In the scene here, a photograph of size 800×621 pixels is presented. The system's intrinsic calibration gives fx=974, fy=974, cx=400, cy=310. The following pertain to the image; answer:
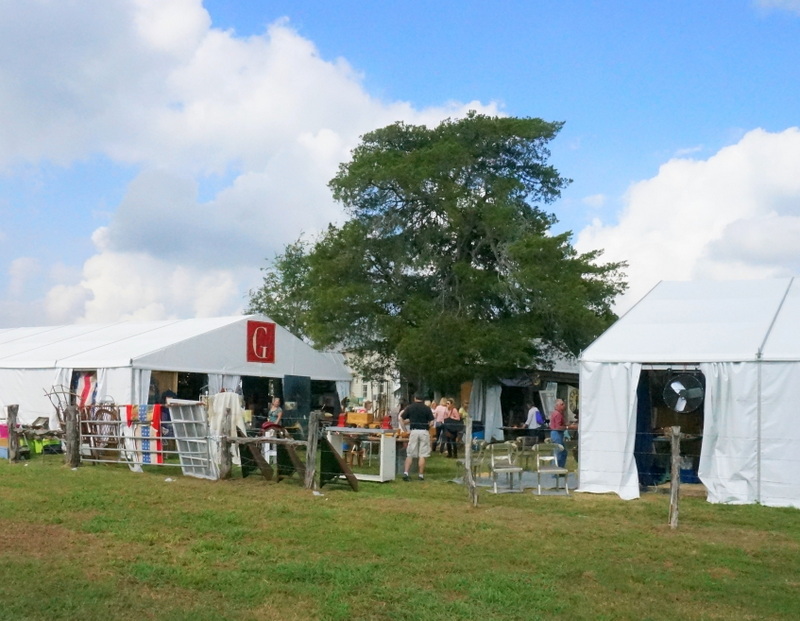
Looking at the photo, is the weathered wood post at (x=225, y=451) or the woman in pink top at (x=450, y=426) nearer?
the weathered wood post at (x=225, y=451)

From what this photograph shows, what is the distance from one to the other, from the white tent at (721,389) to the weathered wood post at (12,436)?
10.4 m

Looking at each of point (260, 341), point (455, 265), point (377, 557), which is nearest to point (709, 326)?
point (377, 557)

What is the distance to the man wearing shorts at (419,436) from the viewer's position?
15922mm

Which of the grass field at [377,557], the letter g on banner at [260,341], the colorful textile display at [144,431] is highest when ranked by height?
the letter g on banner at [260,341]

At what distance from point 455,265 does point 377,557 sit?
72.7ft

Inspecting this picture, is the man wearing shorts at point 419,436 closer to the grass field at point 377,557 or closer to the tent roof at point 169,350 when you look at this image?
the grass field at point 377,557

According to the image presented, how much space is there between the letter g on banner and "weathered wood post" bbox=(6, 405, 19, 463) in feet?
25.5

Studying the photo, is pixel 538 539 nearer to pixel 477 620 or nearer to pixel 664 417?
pixel 477 620

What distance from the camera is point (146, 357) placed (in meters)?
21.7

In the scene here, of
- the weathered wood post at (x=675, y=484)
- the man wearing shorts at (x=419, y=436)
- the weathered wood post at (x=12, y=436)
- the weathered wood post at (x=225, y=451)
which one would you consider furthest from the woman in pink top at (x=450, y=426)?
the weathered wood post at (x=675, y=484)

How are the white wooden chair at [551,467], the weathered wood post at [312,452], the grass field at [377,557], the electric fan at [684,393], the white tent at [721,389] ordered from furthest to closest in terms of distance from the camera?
the electric fan at [684,393] → the white wooden chair at [551,467] → the weathered wood post at [312,452] → the white tent at [721,389] → the grass field at [377,557]

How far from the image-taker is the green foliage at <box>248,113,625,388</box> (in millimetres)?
29594

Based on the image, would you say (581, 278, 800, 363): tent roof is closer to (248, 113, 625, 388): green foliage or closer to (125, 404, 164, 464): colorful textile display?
(125, 404, 164, 464): colorful textile display

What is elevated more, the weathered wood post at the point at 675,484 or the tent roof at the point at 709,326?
the tent roof at the point at 709,326
